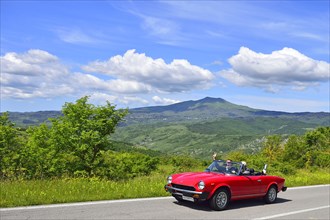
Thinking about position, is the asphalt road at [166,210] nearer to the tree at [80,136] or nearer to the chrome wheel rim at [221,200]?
the chrome wheel rim at [221,200]

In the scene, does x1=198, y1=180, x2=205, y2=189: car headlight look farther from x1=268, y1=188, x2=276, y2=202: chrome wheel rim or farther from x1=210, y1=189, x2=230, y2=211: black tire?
x1=268, y1=188, x2=276, y2=202: chrome wheel rim

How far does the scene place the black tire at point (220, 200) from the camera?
951cm

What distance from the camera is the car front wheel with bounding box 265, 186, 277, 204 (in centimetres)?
1130

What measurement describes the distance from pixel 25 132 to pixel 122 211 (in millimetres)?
16214

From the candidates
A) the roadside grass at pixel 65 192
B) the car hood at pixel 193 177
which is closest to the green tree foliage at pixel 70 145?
the roadside grass at pixel 65 192

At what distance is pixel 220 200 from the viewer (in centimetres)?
970

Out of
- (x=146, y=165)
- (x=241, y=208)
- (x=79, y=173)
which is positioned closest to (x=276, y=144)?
(x=146, y=165)

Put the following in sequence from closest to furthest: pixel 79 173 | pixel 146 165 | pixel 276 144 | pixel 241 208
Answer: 1. pixel 241 208
2. pixel 79 173
3. pixel 146 165
4. pixel 276 144

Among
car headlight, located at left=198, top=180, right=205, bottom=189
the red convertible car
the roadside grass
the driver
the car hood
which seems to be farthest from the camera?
the driver

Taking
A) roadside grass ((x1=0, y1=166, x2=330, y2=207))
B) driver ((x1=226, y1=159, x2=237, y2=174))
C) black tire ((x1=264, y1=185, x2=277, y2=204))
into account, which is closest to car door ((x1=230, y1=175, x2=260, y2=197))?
driver ((x1=226, y1=159, x2=237, y2=174))

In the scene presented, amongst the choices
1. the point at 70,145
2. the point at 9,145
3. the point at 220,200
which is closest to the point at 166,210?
the point at 220,200

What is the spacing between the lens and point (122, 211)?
8445mm

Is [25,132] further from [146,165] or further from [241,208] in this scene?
[146,165]

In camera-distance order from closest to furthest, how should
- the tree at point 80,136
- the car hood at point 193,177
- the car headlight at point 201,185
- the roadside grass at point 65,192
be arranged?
1. the roadside grass at point 65,192
2. the car headlight at point 201,185
3. the car hood at point 193,177
4. the tree at point 80,136
